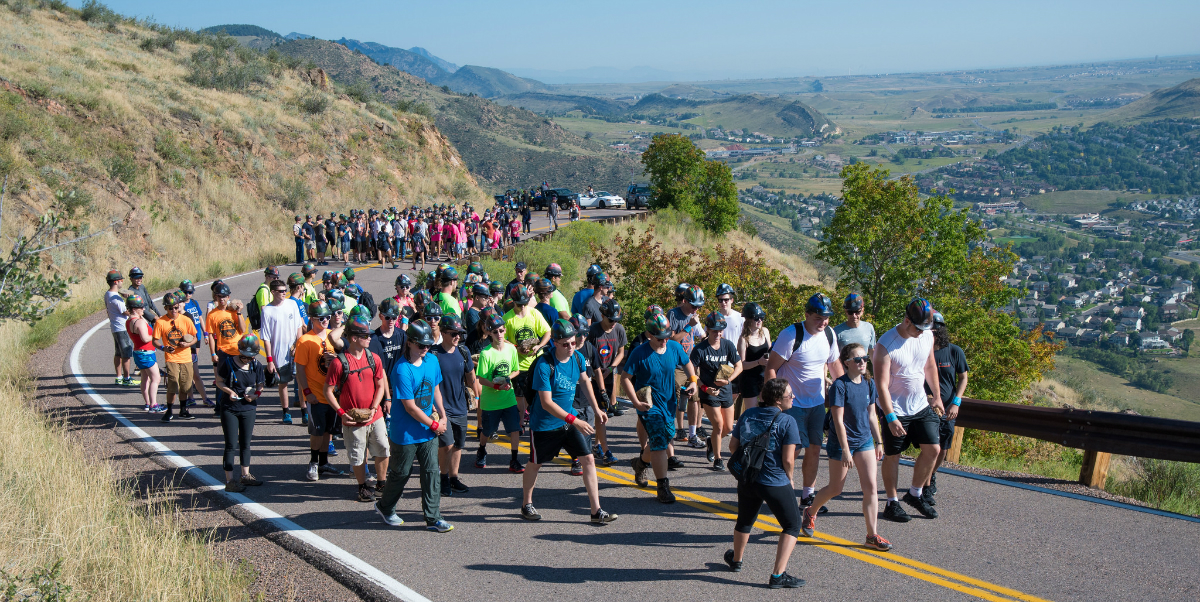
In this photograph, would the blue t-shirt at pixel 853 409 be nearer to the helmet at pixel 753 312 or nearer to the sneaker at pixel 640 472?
the helmet at pixel 753 312

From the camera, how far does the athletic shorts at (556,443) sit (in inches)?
272

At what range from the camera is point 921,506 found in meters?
7.15

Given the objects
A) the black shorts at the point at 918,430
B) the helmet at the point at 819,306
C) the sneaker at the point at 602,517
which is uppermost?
the helmet at the point at 819,306

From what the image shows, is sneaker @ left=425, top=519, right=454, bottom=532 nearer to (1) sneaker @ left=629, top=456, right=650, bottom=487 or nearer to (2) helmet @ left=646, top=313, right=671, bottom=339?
(1) sneaker @ left=629, top=456, right=650, bottom=487

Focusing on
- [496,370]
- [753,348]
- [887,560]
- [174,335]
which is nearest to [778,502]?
[887,560]

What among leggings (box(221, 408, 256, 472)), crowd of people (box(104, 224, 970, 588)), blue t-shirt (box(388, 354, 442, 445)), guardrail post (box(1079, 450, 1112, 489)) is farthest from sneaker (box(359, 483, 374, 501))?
guardrail post (box(1079, 450, 1112, 489))

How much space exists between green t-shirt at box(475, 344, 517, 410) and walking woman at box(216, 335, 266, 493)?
7.33 feet

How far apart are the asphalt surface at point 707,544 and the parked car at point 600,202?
41.6 metres

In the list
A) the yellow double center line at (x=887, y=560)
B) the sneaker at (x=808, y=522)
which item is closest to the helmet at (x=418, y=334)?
the yellow double center line at (x=887, y=560)

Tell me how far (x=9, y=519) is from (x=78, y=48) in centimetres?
4252

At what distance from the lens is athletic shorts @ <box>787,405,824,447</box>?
710cm

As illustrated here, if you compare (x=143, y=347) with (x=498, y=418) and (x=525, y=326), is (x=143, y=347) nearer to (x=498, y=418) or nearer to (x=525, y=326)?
(x=525, y=326)

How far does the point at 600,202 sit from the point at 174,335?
40.7 meters

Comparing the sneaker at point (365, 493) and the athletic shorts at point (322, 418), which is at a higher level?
the athletic shorts at point (322, 418)
